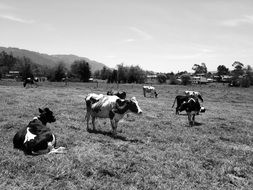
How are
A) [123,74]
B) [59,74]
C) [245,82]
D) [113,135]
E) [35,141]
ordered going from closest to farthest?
1. [35,141]
2. [113,135]
3. [245,82]
4. [59,74]
5. [123,74]

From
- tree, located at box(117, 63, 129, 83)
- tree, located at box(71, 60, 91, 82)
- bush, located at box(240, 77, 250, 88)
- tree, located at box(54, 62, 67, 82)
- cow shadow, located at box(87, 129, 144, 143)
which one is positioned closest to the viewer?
cow shadow, located at box(87, 129, 144, 143)

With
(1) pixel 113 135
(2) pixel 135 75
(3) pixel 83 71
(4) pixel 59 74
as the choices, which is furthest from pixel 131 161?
(2) pixel 135 75

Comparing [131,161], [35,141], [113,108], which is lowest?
[131,161]

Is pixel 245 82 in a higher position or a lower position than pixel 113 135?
higher

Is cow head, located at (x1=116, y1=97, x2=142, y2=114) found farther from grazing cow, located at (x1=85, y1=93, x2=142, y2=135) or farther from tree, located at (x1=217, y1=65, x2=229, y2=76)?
tree, located at (x1=217, y1=65, x2=229, y2=76)

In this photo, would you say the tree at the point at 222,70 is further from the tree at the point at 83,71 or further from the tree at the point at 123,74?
the tree at the point at 83,71

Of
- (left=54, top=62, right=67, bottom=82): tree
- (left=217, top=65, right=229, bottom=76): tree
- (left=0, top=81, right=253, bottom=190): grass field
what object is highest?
(left=217, top=65, right=229, bottom=76): tree

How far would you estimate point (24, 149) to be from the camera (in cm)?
918

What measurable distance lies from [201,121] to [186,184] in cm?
1187

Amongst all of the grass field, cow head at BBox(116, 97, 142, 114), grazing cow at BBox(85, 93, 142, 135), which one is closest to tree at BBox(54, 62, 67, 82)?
the grass field

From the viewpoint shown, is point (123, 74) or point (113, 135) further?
point (123, 74)

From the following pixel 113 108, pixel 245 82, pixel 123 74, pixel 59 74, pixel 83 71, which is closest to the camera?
pixel 113 108

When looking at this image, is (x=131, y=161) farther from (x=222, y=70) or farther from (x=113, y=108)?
(x=222, y=70)

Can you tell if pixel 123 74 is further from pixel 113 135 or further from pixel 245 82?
pixel 113 135
